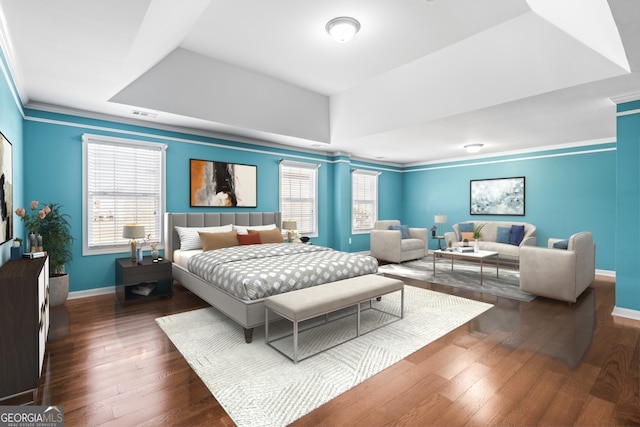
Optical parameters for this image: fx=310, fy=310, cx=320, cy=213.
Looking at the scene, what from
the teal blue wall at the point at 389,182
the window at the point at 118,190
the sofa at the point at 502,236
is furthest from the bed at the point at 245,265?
the sofa at the point at 502,236

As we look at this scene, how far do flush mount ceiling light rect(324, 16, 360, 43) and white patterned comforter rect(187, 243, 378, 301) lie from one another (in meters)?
2.47

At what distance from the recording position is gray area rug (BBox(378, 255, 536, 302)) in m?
4.50

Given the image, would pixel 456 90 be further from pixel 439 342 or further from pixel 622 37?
pixel 439 342

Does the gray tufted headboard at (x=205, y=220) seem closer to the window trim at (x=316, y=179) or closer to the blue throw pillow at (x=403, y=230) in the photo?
the window trim at (x=316, y=179)

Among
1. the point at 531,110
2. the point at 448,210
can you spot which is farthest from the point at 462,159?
the point at 531,110

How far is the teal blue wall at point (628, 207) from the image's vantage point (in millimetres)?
3484

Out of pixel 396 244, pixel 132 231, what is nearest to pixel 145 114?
pixel 132 231

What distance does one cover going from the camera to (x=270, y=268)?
3.19 metres

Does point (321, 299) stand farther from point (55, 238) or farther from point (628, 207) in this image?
point (628, 207)

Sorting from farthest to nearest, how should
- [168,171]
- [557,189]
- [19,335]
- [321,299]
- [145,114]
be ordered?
[557,189], [168,171], [145,114], [321,299], [19,335]

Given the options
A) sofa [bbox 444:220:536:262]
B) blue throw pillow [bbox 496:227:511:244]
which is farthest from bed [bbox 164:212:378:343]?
blue throw pillow [bbox 496:227:511:244]

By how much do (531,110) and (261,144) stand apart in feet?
14.1

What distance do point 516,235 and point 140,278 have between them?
6.82 m

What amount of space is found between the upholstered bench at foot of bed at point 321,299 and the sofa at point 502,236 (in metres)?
3.75
